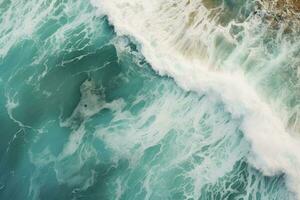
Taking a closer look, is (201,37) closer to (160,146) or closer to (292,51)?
(292,51)

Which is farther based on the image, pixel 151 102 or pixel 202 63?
pixel 202 63

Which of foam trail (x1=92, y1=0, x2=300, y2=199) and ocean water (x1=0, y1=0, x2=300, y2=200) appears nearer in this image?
foam trail (x1=92, y1=0, x2=300, y2=199)

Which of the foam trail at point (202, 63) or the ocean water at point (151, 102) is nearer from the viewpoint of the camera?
the foam trail at point (202, 63)

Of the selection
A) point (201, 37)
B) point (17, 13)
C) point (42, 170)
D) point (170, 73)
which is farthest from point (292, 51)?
point (17, 13)

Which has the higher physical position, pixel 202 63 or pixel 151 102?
pixel 202 63
